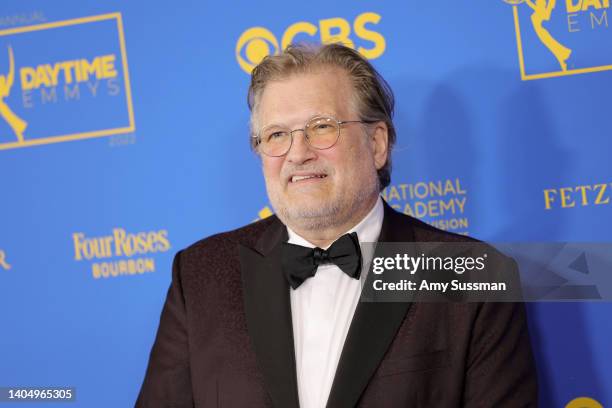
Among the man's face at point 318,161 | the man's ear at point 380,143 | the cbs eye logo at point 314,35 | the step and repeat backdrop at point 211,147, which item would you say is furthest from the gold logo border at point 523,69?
the man's face at point 318,161

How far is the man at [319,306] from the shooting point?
224 cm

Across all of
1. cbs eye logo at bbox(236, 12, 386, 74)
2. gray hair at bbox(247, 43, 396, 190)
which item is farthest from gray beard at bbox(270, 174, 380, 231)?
cbs eye logo at bbox(236, 12, 386, 74)

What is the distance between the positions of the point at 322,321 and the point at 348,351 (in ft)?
0.49

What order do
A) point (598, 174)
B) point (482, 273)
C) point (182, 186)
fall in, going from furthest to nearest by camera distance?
point (182, 186) → point (598, 174) → point (482, 273)

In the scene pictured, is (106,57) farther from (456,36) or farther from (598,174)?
(598,174)

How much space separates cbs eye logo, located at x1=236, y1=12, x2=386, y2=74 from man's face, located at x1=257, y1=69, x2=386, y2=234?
1.50ft

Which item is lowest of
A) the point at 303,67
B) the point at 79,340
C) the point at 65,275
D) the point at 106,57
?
the point at 79,340

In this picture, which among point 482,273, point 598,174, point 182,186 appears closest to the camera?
point 482,273

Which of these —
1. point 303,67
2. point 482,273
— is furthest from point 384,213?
point 303,67

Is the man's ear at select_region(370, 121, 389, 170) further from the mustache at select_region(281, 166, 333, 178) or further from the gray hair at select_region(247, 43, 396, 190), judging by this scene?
the mustache at select_region(281, 166, 333, 178)

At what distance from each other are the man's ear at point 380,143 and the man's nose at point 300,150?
0.89 feet

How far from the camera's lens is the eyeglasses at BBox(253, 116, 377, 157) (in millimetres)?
2367

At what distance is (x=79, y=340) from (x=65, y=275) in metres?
0.26

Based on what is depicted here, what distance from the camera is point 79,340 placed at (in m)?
3.07
